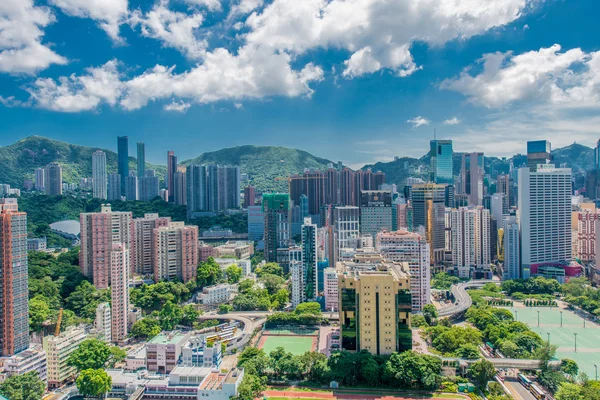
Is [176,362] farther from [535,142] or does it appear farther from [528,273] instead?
[535,142]

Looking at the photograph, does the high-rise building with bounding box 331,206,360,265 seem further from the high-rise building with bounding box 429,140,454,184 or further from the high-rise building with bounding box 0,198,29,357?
the high-rise building with bounding box 429,140,454,184

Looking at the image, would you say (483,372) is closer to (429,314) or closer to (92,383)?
(429,314)

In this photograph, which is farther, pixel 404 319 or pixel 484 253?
pixel 484 253

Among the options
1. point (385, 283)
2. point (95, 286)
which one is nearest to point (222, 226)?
point (95, 286)

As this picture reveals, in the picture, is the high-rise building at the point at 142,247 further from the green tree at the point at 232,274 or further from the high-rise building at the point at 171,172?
the high-rise building at the point at 171,172

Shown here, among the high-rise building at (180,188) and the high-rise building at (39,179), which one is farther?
the high-rise building at (180,188)

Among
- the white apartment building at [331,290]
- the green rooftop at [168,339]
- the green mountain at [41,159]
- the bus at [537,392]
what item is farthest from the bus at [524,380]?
the green mountain at [41,159]
